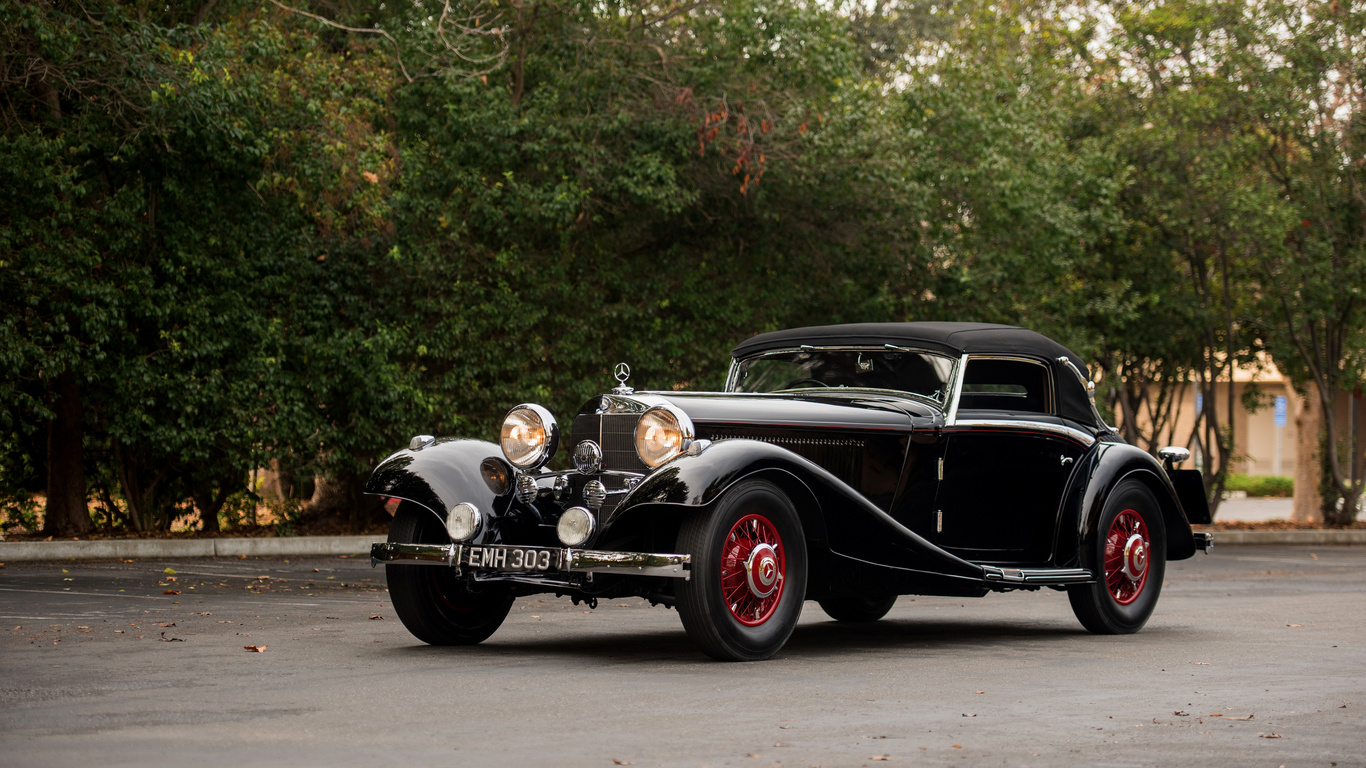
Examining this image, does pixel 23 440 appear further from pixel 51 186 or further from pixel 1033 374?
pixel 1033 374

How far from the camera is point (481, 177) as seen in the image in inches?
693

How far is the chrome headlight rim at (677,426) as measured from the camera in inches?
291

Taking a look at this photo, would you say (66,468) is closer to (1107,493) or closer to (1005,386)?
(1005,386)

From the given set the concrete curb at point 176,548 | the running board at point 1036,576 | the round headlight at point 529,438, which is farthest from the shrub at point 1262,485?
the round headlight at point 529,438

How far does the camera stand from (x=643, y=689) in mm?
6207

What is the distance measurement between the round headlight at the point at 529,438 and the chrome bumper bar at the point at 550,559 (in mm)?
688

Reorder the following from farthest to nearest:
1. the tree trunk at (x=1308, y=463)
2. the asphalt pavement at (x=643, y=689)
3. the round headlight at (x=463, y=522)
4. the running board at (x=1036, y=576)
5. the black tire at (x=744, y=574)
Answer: the tree trunk at (x=1308, y=463) → the running board at (x=1036, y=576) → the round headlight at (x=463, y=522) → the black tire at (x=744, y=574) → the asphalt pavement at (x=643, y=689)

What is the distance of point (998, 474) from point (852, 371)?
1052 mm

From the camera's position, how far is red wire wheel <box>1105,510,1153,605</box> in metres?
9.19

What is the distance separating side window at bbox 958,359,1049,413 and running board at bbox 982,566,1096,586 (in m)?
1.04

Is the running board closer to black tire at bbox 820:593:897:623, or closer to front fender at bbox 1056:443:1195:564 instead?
front fender at bbox 1056:443:1195:564

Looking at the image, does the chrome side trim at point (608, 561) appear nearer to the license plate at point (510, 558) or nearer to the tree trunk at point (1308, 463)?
the license plate at point (510, 558)

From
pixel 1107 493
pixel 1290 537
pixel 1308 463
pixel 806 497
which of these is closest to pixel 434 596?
pixel 806 497

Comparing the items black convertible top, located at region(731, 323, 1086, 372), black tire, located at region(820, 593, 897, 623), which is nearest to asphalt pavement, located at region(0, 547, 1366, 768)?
black tire, located at region(820, 593, 897, 623)
